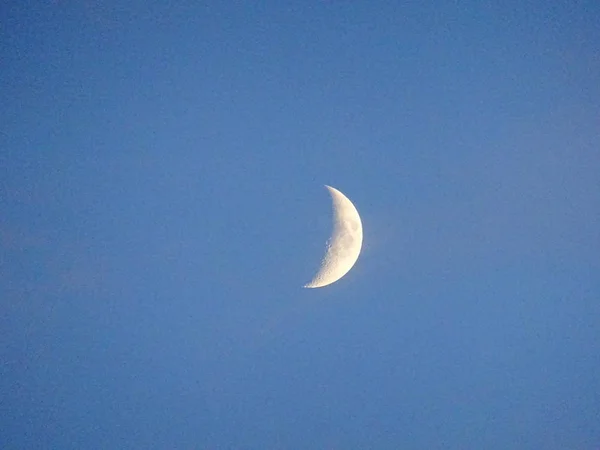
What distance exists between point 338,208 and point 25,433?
286cm

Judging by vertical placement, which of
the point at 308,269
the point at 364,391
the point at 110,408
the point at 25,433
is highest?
the point at 308,269

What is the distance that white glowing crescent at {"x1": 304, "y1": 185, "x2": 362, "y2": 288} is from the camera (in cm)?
226

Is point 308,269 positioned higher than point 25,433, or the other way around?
point 308,269

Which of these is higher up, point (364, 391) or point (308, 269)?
point (308, 269)

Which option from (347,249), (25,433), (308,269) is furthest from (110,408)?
(347,249)

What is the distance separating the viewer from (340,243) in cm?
227

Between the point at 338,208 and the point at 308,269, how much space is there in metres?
0.48

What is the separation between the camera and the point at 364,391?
2.49 m

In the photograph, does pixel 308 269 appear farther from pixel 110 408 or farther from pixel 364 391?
pixel 110 408

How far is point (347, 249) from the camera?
230cm

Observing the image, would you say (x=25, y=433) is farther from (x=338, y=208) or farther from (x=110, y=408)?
(x=338, y=208)

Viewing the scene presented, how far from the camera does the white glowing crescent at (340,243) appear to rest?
2262mm

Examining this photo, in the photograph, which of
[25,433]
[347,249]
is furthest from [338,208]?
[25,433]

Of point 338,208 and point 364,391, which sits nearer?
point 338,208
